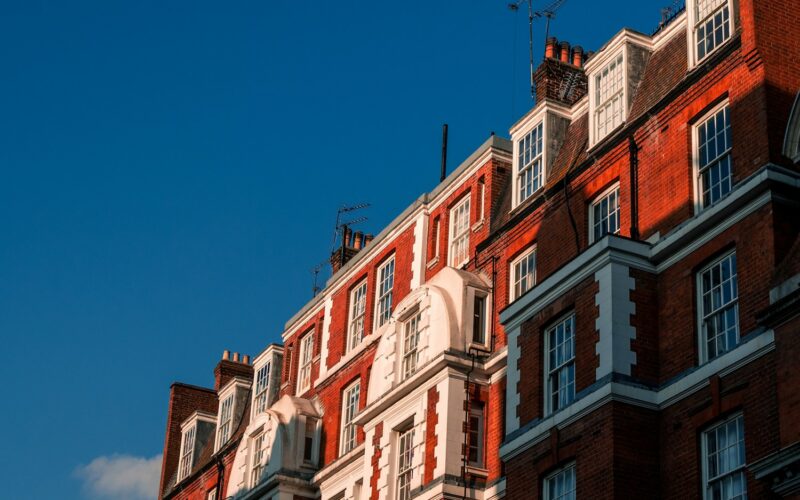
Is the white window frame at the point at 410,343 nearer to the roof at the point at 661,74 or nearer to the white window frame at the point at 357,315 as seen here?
the white window frame at the point at 357,315

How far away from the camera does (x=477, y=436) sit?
3872 centimetres

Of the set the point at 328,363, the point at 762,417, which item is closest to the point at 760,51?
the point at 762,417

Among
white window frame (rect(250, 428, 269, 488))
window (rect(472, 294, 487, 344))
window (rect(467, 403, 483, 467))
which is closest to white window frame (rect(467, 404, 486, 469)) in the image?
window (rect(467, 403, 483, 467))

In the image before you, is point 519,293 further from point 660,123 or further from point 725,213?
point 725,213

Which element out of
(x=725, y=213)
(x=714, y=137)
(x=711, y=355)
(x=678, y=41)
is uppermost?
(x=678, y=41)

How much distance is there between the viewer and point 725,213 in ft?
102

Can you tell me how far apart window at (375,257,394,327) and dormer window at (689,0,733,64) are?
14605 mm

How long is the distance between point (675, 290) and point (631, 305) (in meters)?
0.99

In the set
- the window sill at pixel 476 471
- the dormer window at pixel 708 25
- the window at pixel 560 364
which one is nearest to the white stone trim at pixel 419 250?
the window sill at pixel 476 471

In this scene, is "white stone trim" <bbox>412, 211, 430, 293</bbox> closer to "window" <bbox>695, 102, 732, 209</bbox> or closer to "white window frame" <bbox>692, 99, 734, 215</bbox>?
"white window frame" <bbox>692, 99, 734, 215</bbox>

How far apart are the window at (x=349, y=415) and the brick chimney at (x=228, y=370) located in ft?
59.5

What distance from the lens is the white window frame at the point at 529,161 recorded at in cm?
4003

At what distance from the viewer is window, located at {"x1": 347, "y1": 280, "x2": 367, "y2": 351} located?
157ft

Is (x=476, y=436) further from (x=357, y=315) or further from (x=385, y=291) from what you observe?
(x=357, y=315)
